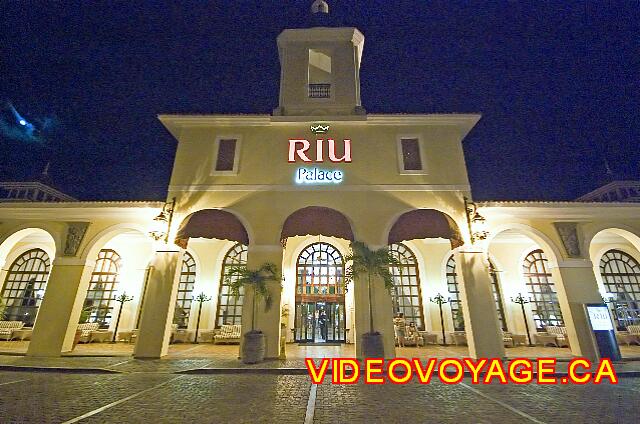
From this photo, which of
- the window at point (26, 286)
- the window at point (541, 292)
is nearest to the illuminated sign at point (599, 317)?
the window at point (541, 292)

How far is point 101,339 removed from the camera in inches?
612

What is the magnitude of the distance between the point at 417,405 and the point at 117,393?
614cm

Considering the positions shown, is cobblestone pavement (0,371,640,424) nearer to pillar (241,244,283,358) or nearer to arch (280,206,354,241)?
pillar (241,244,283,358)

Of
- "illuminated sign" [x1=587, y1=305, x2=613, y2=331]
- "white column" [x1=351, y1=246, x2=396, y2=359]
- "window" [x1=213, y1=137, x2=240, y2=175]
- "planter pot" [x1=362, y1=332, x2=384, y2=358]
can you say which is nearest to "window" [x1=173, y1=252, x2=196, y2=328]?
"window" [x1=213, y1=137, x2=240, y2=175]

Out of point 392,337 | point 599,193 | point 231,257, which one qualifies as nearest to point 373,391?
point 392,337

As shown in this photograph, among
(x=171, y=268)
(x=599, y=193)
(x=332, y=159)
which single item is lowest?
(x=171, y=268)

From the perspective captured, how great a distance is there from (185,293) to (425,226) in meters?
14.6

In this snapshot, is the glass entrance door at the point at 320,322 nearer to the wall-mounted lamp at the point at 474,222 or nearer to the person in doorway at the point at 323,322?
the person in doorway at the point at 323,322

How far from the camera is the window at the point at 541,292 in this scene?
53.9ft

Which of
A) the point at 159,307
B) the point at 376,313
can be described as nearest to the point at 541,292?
the point at 376,313

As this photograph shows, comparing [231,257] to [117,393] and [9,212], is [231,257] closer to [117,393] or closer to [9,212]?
[9,212]

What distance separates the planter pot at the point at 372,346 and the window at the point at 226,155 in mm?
8463

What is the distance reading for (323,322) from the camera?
16.4m

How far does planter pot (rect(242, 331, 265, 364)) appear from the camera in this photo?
9555 millimetres
